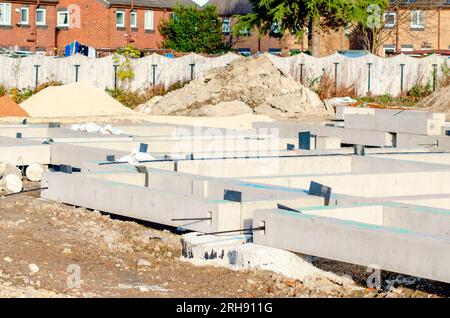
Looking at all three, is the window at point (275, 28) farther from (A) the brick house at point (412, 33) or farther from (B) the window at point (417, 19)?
(B) the window at point (417, 19)

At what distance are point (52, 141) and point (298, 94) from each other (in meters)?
15.5

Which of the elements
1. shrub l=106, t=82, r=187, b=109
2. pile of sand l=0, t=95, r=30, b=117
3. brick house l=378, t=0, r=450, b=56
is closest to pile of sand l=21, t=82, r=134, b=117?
pile of sand l=0, t=95, r=30, b=117

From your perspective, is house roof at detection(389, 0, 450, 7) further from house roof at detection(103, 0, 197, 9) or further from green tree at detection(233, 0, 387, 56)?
house roof at detection(103, 0, 197, 9)

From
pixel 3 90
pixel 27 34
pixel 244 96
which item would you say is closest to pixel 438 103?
pixel 244 96

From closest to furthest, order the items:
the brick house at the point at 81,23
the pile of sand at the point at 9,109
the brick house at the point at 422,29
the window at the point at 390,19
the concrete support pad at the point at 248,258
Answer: the concrete support pad at the point at 248,258 → the pile of sand at the point at 9,109 → the brick house at the point at 81,23 → the window at the point at 390,19 → the brick house at the point at 422,29

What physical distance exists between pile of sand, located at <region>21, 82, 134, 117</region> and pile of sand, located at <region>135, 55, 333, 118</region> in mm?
1807

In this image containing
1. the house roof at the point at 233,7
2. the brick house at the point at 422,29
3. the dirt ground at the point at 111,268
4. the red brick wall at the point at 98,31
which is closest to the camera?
the dirt ground at the point at 111,268

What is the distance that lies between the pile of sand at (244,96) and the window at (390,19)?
32081 millimetres

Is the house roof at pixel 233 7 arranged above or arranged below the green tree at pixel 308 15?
above

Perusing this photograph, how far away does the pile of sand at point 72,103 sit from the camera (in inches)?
1154

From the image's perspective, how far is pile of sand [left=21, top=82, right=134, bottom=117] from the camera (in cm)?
2931

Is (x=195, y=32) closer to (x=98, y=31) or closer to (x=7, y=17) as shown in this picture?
(x=98, y=31)

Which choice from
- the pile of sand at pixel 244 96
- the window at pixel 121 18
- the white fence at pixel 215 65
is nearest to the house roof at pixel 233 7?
the window at pixel 121 18

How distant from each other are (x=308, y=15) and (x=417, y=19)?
748 inches
